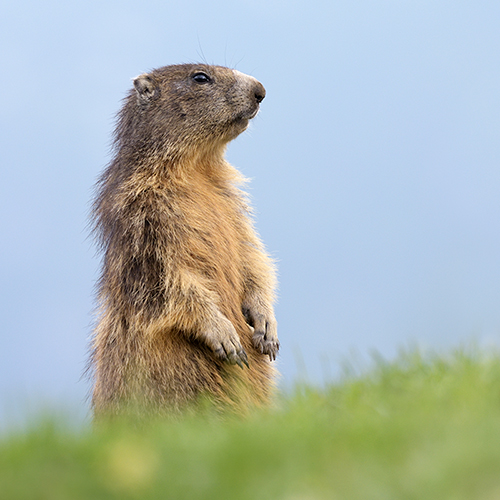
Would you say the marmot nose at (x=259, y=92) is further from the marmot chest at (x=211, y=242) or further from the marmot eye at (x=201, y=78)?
the marmot chest at (x=211, y=242)

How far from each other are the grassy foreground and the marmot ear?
12.9 feet

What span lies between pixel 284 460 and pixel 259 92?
4685 mm

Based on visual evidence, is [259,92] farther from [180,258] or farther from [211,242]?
[180,258]

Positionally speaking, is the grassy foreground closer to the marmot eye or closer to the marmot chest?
the marmot chest

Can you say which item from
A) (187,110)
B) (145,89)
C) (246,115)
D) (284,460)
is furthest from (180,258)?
(284,460)

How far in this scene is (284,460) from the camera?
2.69 m


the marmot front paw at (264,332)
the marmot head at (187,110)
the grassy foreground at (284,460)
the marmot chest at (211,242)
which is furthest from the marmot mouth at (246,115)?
the grassy foreground at (284,460)

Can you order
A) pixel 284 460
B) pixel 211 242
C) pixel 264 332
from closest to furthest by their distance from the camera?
pixel 284 460 < pixel 211 242 < pixel 264 332

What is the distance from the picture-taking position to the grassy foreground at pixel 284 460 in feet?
8.10

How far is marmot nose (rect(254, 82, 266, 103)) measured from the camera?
675 cm

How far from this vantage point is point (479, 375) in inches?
164

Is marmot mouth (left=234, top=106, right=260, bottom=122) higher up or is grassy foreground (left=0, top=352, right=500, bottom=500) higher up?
marmot mouth (left=234, top=106, right=260, bottom=122)

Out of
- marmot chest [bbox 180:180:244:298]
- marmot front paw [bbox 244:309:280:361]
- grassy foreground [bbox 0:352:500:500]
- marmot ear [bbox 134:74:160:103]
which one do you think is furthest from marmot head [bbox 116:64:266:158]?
grassy foreground [bbox 0:352:500:500]

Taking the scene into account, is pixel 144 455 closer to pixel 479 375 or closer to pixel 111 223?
pixel 479 375
